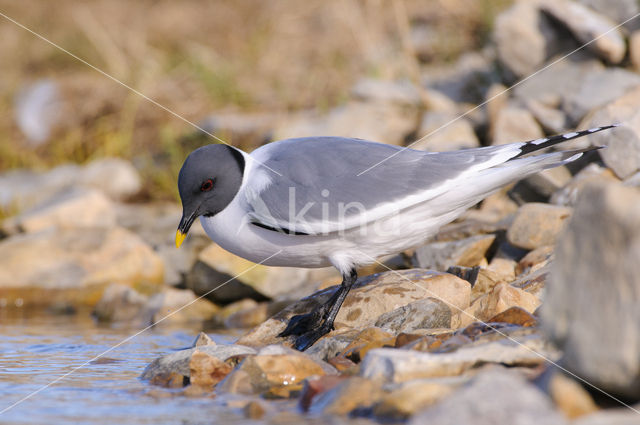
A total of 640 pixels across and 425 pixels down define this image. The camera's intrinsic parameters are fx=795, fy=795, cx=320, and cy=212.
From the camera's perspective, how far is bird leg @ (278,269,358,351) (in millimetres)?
3887

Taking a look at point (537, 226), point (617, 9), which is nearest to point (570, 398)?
point (537, 226)

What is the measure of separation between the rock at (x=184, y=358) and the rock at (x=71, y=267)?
8.89 ft

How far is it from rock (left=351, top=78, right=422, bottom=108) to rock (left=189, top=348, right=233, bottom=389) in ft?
15.5

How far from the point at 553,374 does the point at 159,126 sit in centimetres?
780

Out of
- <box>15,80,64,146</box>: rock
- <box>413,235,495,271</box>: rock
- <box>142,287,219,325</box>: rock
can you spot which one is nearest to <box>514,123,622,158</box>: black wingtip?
<box>413,235,495,271</box>: rock

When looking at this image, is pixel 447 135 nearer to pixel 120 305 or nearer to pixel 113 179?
pixel 120 305

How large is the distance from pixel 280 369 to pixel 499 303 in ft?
3.52

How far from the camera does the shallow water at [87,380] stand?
119 inches

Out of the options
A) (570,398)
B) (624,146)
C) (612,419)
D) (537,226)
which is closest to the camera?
(612,419)

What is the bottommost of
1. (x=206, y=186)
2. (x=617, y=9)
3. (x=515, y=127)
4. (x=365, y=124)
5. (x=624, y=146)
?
(x=624, y=146)

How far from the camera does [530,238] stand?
15.4 ft

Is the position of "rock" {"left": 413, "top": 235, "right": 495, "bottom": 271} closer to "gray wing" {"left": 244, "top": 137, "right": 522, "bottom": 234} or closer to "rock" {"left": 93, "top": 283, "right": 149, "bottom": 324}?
"gray wing" {"left": 244, "top": 137, "right": 522, "bottom": 234}

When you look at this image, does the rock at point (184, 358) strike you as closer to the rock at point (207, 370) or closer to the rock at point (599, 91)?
the rock at point (207, 370)

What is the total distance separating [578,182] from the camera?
5.16 m
